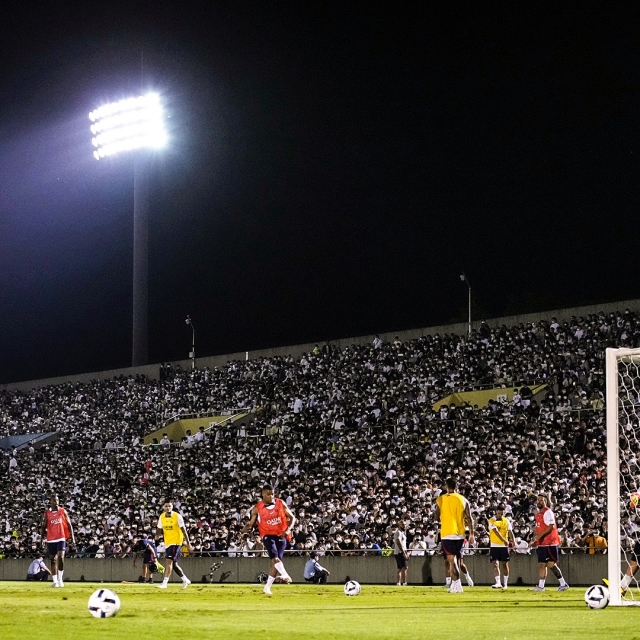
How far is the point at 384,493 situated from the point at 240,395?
18048mm

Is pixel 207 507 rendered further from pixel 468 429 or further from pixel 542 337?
pixel 542 337

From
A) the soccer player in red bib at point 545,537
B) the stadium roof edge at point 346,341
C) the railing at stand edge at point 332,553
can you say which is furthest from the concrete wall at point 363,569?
the stadium roof edge at point 346,341

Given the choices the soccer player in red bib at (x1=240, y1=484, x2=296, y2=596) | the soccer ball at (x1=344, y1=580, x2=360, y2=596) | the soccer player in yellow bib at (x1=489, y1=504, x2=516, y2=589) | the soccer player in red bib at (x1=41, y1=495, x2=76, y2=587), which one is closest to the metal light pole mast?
the soccer player in red bib at (x1=41, y1=495, x2=76, y2=587)

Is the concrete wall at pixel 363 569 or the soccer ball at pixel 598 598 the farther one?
the concrete wall at pixel 363 569

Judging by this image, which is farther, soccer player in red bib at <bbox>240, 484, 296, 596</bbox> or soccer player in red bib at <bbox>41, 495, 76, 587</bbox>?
soccer player in red bib at <bbox>41, 495, 76, 587</bbox>

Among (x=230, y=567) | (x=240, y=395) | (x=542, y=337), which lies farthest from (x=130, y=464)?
(x=542, y=337)

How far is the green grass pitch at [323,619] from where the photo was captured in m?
11.3

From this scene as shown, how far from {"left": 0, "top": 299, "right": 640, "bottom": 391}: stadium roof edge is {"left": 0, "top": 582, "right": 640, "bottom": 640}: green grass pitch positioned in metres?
24.7

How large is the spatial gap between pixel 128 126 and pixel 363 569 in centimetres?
3479

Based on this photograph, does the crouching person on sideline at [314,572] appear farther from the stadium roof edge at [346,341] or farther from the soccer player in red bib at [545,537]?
the stadium roof edge at [346,341]

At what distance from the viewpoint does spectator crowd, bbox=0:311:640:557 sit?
33.0 metres

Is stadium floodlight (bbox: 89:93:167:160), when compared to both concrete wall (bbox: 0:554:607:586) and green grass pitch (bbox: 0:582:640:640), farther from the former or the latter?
green grass pitch (bbox: 0:582:640:640)

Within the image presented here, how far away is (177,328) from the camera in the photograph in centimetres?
8238

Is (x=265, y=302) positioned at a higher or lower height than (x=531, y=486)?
higher
